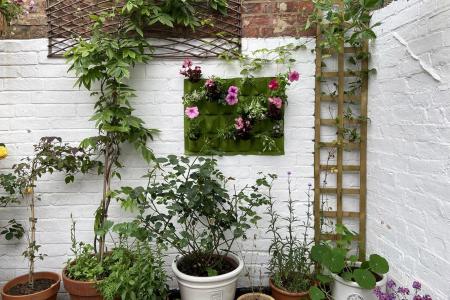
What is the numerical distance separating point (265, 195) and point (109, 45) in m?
1.46

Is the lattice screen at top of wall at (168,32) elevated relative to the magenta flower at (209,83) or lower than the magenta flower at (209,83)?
elevated

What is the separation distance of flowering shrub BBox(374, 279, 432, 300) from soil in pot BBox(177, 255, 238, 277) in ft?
2.93

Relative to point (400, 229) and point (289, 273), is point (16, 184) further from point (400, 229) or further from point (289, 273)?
point (400, 229)

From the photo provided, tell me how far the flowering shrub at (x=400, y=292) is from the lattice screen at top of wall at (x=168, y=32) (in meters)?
1.77

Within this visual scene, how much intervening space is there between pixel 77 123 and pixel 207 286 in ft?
4.68

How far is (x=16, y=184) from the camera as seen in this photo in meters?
2.20

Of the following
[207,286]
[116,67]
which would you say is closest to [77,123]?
[116,67]

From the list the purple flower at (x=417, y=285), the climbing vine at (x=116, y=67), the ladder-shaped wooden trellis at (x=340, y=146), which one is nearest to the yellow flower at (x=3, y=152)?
the climbing vine at (x=116, y=67)

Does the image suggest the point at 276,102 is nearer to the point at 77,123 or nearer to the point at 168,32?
the point at 168,32

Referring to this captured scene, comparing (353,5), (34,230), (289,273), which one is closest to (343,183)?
(289,273)

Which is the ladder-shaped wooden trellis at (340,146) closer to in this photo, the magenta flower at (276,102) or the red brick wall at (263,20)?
the red brick wall at (263,20)

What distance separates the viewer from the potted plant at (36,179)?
2167 mm

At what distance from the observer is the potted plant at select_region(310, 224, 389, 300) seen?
1942 millimetres

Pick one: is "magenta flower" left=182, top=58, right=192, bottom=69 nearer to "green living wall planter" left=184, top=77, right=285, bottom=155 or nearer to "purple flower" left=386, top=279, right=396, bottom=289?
"green living wall planter" left=184, top=77, right=285, bottom=155
